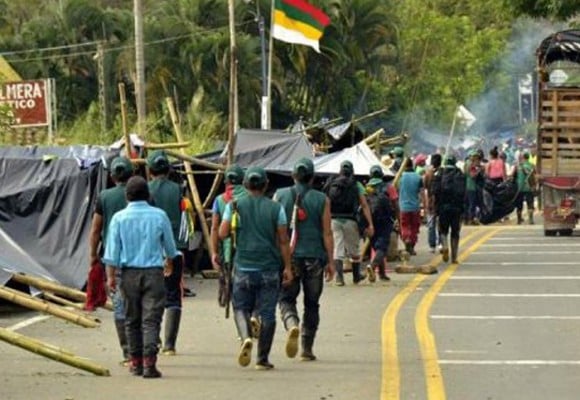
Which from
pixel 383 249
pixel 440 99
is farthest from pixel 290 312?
pixel 440 99

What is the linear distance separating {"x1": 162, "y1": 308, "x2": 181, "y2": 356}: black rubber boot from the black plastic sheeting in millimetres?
6683

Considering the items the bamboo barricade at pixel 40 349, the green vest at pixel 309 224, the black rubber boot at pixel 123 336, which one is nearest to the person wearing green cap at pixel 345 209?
the green vest at pixel 309 224

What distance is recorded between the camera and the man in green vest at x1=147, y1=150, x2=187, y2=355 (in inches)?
574

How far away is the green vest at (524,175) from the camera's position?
124ft

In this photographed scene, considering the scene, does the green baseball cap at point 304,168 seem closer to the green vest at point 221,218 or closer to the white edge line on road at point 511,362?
the green vest at point 221,218

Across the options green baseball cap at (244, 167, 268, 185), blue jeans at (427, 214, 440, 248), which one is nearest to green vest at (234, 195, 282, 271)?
green baseball cap at (244, 167, 268, 185)

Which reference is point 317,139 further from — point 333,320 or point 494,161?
point 333,320

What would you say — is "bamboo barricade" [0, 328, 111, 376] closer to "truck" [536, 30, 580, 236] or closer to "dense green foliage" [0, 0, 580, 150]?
"truck" [536, 30, 580, 236]

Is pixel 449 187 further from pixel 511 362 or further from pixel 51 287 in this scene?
pixel 511 362

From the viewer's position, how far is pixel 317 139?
31.5 m

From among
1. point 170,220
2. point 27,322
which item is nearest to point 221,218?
point 170,220

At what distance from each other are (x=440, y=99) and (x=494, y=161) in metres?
28.2

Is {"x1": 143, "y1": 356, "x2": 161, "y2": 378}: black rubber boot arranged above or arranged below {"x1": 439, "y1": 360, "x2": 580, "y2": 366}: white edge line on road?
above

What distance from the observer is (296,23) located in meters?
36.3
